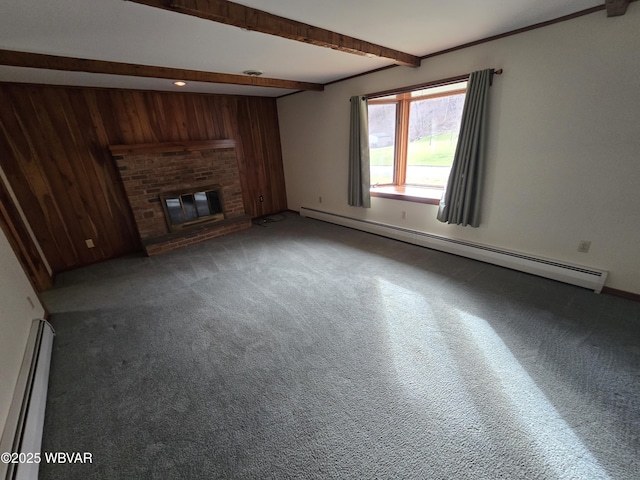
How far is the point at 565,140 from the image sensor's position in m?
2.20

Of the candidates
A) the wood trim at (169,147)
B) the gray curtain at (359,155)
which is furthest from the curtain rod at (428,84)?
the wood trim at (169,147)

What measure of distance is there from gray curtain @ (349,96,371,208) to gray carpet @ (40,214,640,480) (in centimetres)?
156

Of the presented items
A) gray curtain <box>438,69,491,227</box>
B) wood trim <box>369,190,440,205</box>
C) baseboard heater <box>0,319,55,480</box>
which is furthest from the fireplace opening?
gray curtain <box>438,69,491,227</box>

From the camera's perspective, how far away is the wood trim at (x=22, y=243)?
2.58m

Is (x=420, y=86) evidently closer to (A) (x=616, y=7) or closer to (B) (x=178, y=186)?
(A) (x=616, y=7)

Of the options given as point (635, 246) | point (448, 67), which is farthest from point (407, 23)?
point (635, 246)

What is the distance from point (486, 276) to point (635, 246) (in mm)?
1062

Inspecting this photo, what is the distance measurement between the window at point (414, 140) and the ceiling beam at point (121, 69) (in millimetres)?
1540

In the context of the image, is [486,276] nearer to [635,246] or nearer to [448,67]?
[635,246]

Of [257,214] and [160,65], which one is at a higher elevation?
[160,65]

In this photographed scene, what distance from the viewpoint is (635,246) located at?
206 centimetres

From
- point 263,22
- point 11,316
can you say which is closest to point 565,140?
point 263,22

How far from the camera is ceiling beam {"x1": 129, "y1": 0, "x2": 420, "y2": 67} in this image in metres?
1.42

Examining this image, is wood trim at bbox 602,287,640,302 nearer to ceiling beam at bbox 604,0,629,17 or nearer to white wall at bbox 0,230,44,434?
ceiling beam at bbox 604,0,629,17
